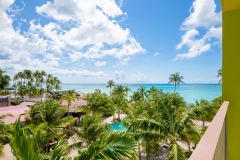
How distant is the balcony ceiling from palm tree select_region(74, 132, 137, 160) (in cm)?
320

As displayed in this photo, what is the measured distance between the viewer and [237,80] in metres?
3.11

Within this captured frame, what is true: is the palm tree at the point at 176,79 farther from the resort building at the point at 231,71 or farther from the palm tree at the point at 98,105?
the resort building at the point at 231,71

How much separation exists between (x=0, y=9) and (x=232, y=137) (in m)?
13.4

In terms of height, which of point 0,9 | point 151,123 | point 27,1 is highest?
point 27,1

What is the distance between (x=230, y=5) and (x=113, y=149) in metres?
3.58

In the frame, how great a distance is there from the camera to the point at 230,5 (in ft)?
10.6

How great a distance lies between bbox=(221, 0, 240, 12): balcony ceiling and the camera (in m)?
3.15

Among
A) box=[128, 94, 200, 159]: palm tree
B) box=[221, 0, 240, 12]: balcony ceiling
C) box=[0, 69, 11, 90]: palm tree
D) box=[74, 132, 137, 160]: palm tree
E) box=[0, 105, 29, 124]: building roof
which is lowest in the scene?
box=[0, 105, 29, 124]: building roof

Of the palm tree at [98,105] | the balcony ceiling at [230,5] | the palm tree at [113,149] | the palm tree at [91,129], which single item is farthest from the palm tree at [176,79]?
the palm tree at [113,149]

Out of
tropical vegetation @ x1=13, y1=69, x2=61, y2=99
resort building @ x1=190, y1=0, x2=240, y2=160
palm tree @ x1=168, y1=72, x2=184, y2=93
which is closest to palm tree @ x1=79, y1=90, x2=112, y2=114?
resort building @ x1=190, y1=0, x2=240, y2=160

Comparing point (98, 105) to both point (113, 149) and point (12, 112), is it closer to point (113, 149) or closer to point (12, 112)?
point (12, 112)

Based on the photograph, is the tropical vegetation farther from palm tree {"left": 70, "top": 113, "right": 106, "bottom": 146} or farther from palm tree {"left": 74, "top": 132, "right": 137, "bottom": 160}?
palm tree {"left": 74, "top": 132, "right": 137, "bottom": 160}

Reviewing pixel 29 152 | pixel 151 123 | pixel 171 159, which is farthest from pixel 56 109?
pixel 29 152

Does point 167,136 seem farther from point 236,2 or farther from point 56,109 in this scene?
point 56,109
